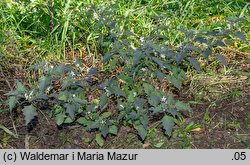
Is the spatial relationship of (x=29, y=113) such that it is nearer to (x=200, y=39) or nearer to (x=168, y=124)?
(x=168, y=124)

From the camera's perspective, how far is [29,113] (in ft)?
11.4

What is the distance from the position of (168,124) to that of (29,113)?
2.76 feet

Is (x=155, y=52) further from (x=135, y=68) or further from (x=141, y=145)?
(x=141, y=145)

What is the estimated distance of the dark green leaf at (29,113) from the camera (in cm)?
346

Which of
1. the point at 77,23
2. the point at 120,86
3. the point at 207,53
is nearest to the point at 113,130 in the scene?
the point at 120,86

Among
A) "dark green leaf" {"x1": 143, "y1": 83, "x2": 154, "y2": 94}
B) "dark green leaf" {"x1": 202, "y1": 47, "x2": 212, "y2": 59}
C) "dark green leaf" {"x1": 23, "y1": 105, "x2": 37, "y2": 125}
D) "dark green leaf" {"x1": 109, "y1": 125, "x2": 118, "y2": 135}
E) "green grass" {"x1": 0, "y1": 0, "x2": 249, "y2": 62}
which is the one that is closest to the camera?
"dark green leaf" {"x1": 23, "y1": 105, "x2": 37, "y2": 125}

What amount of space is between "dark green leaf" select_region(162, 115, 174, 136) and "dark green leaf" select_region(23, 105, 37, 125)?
784 mm

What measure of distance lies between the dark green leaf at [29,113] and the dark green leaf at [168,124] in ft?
2.57

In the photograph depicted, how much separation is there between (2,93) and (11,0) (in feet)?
3.82

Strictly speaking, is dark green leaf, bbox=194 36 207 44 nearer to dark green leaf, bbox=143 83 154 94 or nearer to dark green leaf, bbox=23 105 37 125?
dark green leaf, bbox=143 83 154 94

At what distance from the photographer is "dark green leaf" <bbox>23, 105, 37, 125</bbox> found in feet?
11.3

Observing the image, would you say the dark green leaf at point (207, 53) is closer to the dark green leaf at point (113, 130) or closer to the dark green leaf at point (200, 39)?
the dark green leaf at point (200, 39)

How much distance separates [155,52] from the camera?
150 inches

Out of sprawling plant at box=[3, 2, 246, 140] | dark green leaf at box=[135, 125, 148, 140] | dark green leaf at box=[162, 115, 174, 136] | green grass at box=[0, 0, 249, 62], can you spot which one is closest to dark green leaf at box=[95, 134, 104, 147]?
sprawling plant at box=[3, 2, 246, 140]
